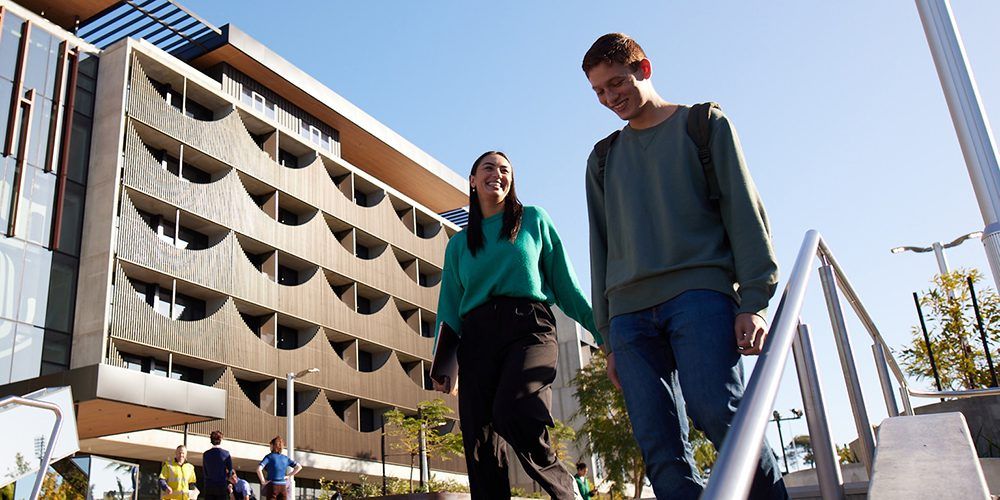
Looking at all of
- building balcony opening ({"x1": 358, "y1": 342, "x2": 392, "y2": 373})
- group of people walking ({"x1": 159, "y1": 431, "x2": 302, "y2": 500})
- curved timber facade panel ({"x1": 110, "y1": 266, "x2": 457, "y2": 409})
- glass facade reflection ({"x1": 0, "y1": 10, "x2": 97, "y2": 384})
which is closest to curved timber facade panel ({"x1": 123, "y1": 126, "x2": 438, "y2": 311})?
glass facade reflection ({"x1": 0, "y1": 10, "x2": 97, "y2": 384})

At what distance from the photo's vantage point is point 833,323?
11.9 feet

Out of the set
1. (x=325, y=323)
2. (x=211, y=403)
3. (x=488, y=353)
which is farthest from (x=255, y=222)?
(x=488, y=353)

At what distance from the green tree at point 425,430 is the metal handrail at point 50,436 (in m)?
25.9

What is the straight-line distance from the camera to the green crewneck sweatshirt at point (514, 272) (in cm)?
A: 382

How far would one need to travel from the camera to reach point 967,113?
25.0 ft

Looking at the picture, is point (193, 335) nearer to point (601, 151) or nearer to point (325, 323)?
point (325, 323)

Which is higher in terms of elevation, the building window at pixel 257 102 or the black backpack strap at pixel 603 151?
the building window at pixel 257 102

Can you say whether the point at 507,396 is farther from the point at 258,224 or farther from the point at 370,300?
the point at 370,300

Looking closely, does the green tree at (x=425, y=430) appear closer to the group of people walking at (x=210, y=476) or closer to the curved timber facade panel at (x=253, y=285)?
the curved timber facade panel at (x=253, y=285)

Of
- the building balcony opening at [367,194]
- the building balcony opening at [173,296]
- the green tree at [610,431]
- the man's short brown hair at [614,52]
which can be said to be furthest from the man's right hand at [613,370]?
the building balcony opening at [367,194]

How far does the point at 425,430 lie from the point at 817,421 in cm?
3139

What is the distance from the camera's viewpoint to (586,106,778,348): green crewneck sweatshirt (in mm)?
2586

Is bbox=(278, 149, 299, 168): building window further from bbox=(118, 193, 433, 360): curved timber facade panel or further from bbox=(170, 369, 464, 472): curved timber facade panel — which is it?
bbox=(170, 369, 464, 472): curved timber facade panel

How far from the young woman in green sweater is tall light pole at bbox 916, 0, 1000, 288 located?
498cm
